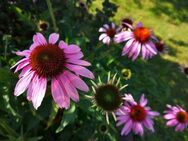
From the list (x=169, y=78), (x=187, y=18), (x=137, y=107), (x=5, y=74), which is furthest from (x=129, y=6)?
(x=5, y=74)

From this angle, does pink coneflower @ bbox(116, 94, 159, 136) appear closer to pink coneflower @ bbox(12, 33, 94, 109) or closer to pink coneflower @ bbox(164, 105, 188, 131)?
pink coneflower @ bbox(164, 105, 188, 131)

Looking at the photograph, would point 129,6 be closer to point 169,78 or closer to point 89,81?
point 169,78

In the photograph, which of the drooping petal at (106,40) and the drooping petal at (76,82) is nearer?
the drooping petal at (76,82)

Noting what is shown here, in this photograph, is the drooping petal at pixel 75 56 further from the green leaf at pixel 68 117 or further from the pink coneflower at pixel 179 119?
the pink coneflower at pixel 179 119

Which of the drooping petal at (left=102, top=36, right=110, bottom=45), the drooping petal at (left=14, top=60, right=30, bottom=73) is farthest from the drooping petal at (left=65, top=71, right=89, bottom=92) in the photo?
A: the drooping petal at (left=102, top=36, right=110, bottom=45)

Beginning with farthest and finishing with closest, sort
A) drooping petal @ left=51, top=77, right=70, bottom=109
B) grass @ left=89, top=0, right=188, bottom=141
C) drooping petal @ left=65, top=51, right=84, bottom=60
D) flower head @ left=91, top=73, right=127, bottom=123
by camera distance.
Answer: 1. grass @ left=89, top=0, right=188, bottom=141
2. flower head @ left=91, top=73, right=127, bottom=123
3. drooping petal @ left=65, top=51, right=84, bottom=60
4. drooping petal @ left=51, top=77, right=70, bottom=109

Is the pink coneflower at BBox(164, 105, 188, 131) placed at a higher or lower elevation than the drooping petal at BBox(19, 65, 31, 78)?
lower

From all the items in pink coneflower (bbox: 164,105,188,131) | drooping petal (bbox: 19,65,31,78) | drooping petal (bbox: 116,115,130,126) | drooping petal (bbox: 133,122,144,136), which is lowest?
pink coneflower (bbox: 164,105,188,131)

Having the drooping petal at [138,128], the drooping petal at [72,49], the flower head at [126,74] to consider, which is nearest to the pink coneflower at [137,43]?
the flower head at [126,74]
